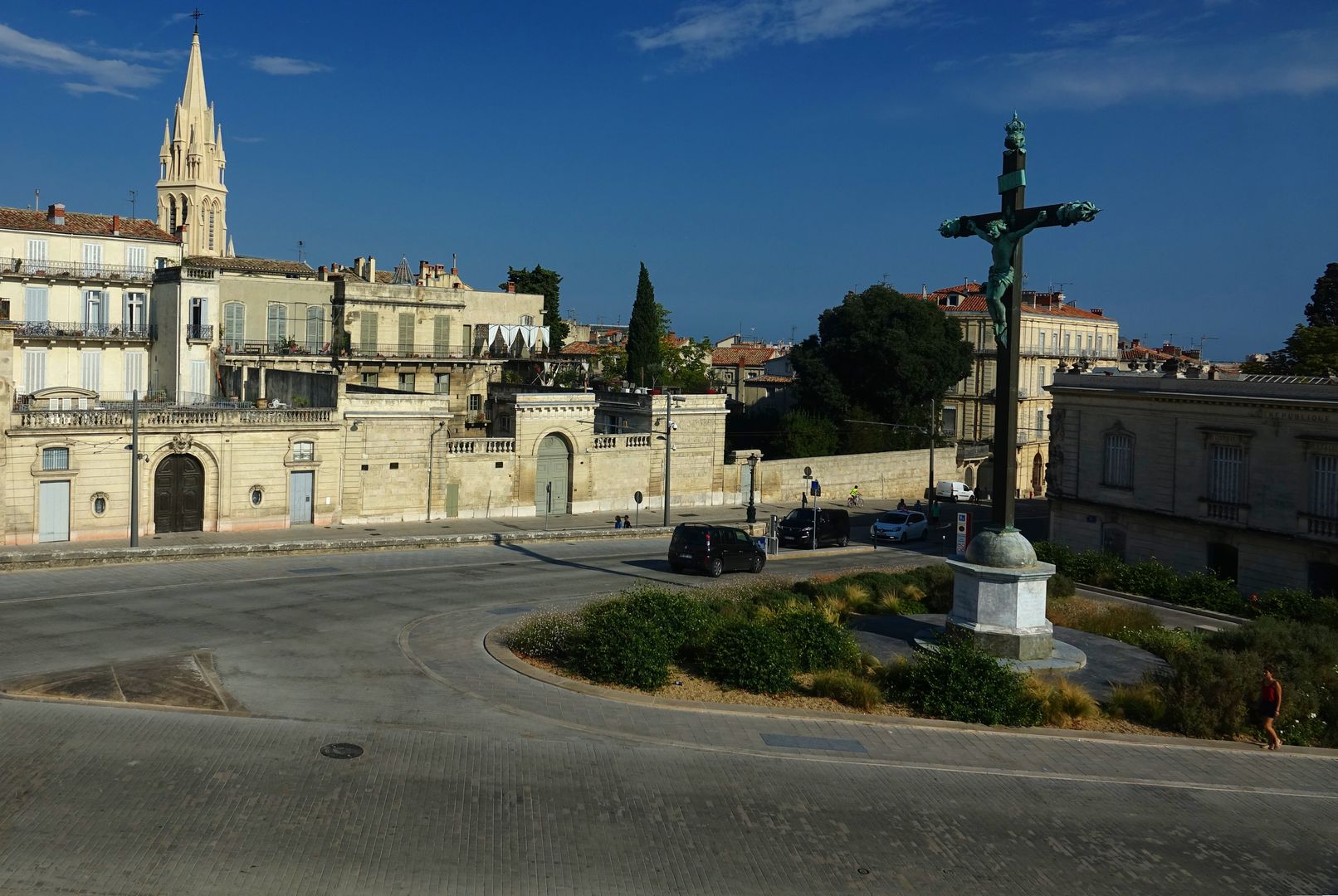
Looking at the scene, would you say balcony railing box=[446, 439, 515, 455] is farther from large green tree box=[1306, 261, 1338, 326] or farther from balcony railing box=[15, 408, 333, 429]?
large green tree box=[1306, 261, 1338, 326]

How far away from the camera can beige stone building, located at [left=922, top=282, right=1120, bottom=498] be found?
73875mm

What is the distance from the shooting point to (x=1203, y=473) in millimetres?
37781

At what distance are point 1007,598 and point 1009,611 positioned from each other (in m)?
0.23

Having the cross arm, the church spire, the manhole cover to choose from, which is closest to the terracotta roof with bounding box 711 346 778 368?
the church spire

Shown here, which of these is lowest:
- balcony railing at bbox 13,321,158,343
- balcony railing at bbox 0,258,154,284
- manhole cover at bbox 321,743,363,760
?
manhole cover at bbox 321,743,363,760

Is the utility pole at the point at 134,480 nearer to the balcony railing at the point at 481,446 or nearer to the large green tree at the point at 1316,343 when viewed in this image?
the balcony railing at the point at 481,446

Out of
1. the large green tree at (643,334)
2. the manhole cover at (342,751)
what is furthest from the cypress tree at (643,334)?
the manhole cover at (342,751)

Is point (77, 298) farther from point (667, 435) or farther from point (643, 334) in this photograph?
point (643, 334)

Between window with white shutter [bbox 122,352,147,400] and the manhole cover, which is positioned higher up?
window with white shutter [bbox 122,352,147,400]

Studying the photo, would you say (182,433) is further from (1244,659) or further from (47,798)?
(1244,659)

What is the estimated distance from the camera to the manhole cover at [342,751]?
49.6 ft

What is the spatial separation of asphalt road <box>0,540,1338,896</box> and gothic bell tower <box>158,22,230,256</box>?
70167mm

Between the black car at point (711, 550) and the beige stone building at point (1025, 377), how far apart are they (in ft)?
132

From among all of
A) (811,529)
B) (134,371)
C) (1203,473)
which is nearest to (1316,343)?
(1203,473)
